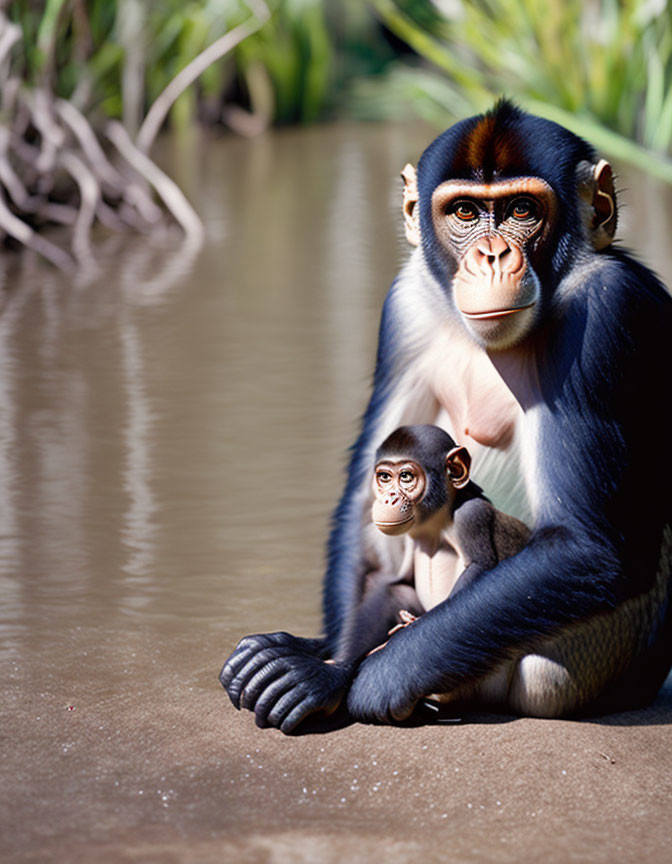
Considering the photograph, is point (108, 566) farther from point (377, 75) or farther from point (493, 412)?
point (377, 75)

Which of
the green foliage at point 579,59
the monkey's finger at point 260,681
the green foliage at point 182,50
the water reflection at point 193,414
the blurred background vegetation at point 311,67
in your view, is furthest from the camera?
the green foliage at point 579,59

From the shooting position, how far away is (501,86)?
11.2m

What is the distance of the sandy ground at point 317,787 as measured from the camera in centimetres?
228

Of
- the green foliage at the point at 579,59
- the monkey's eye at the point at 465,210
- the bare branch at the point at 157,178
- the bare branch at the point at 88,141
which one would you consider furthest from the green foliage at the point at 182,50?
the monkey's eye at the point at 465,210

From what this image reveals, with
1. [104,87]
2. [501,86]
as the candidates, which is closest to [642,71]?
[501,86]

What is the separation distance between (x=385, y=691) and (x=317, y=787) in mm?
249

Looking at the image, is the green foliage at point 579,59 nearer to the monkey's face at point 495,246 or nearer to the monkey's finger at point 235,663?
the monkey's face at point 495,246

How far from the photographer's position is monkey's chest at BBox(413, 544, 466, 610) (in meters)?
2.74

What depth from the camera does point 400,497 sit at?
104 inches

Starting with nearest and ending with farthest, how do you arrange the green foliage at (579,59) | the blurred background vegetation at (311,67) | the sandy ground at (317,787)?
the sandy ground at (317,787) < the blurred background vegetation at (311,67) < the green foliage at (579,59)

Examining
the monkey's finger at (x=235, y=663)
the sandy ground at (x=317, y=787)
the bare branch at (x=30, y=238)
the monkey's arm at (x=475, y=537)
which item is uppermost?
the bare branch at (x=30, y=238)

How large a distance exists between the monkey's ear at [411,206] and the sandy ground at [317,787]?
0.86 metres

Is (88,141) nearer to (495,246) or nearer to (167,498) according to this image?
(167,498)

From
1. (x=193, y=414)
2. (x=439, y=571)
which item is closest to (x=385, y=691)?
(x=439, y=571)
